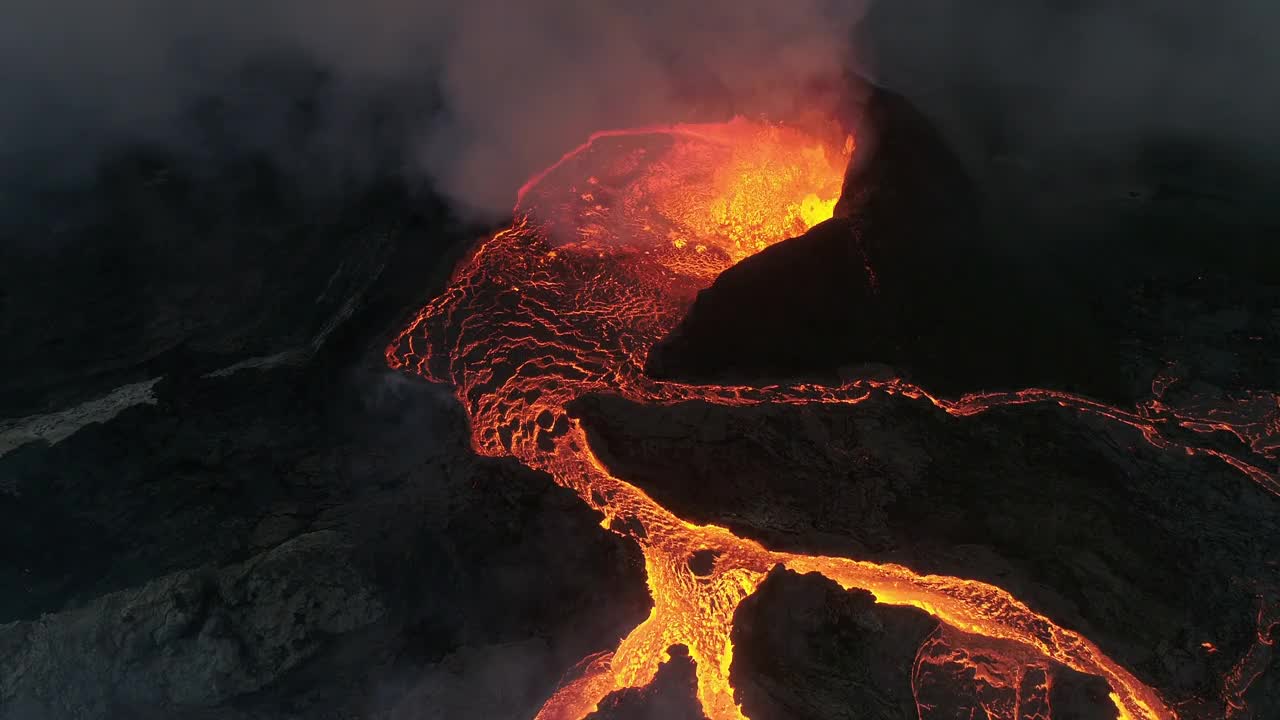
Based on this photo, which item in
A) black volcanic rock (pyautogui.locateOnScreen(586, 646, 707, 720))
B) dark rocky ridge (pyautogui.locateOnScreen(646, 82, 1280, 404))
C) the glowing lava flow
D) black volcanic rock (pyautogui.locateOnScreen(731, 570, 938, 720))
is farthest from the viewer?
dark rocky ridge (pyautogui.locateOnScreen(646, 82, 1280, 404))

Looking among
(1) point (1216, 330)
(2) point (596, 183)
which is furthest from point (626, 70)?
(1) point (1216, 330)

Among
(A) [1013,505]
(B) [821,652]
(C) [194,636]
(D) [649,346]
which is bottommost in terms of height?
(C) [194,636]

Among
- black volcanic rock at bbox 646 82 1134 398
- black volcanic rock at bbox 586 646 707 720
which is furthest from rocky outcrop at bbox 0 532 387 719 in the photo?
black volcanic rock at bbox 646 82 1134 398

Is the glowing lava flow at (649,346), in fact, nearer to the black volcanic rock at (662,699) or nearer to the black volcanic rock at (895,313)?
the black volcanic rock at (662,699)

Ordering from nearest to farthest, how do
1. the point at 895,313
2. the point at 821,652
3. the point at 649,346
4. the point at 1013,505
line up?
the point at 821,652 → the point at 1013,505 → the point at 895,313 → the point at 649,346

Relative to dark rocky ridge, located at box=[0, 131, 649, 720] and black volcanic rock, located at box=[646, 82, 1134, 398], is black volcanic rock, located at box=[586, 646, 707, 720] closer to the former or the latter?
dark rocky ridge, located at box=[0, 131, 649, 720]

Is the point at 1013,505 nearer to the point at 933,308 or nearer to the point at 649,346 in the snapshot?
the point at 933,308

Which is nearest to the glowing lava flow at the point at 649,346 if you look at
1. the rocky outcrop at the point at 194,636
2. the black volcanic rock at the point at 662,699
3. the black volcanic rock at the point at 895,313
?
the black volcanic rock at the point at 662,699

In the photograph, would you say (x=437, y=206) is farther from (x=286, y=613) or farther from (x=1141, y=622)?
(x=1141, y=622)

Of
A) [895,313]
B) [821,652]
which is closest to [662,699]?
[821,652]
